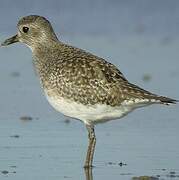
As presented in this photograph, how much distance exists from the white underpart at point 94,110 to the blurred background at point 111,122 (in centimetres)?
49

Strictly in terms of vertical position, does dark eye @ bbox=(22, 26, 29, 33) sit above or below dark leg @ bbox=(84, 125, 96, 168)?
above

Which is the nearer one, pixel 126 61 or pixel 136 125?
pixel 136 125

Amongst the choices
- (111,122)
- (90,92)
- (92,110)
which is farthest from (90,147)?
(111,122)

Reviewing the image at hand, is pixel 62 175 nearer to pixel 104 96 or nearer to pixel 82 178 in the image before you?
pixel 82 178

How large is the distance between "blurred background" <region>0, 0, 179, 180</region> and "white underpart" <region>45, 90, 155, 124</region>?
49 cm

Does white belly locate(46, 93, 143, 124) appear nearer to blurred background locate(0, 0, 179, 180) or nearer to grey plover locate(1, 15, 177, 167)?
grey plover locate(1, 15, 177, 167)

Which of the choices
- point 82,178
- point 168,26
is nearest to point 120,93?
point 82,178

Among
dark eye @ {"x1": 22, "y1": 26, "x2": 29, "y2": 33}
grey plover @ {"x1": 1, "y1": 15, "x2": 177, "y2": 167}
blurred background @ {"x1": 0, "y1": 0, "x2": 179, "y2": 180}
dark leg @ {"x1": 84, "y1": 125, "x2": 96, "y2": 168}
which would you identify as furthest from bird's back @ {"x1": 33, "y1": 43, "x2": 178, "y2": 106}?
dark eye @ {"x1": 22, "y1": 26, "x2": 29, "y2": 33}

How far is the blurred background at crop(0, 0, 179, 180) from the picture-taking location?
1001 centimetres

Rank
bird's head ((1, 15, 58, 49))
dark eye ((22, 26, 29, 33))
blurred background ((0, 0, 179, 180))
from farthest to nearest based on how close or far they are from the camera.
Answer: dark eye ((22, 26, 29, 33)), bird's head ((1, 15, 58, 49)), blurred background ((0, 0, 179, 180))

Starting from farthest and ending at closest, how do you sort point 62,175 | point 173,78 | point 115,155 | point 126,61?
point 126,61 → point 173,78 → point 115,155 → point 62,175

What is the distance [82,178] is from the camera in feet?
31.3

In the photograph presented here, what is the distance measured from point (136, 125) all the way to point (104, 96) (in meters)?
1.71

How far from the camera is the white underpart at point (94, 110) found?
10047 mm
